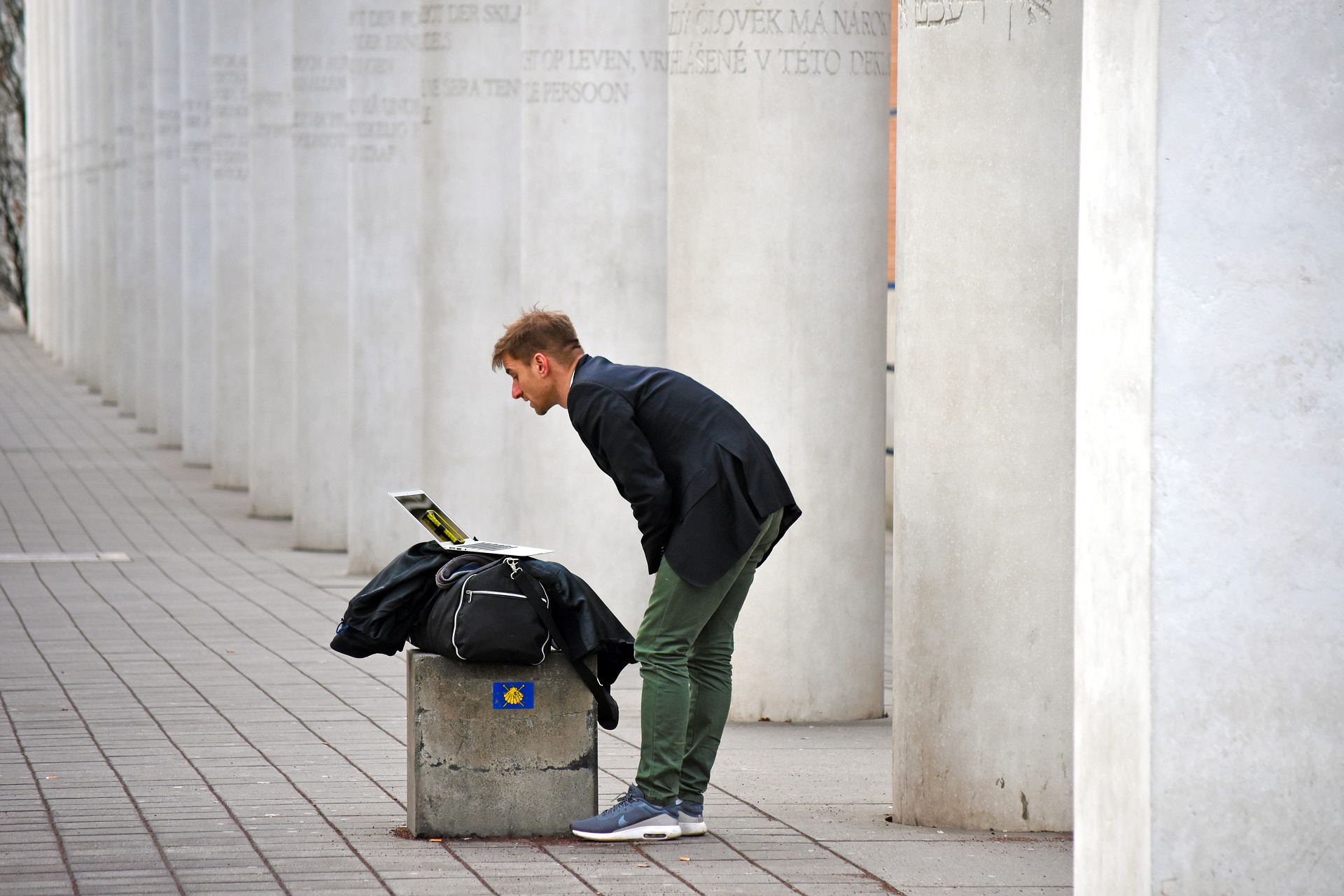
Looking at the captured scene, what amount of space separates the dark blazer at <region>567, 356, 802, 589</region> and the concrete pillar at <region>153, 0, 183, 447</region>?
19.4m

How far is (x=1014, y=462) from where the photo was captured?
7.00m

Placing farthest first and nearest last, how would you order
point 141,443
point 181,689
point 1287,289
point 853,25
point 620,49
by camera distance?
1. point 141,443
2. point 620,49
3. point 181,689
4. point 853,25
5. point 1287,289

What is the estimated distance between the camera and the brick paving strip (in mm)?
6332

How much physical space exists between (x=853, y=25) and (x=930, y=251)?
2564 mm

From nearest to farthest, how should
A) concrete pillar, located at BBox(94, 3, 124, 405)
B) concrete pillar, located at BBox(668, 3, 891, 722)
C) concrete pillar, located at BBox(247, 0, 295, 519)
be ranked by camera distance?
concrete pillar, located at BBox(668, 3, 891, 722)
concrete pillar, located at BBox(247, 0, 295, 519)
concrete pillar, located at BBox(94, 3, 124, 405)

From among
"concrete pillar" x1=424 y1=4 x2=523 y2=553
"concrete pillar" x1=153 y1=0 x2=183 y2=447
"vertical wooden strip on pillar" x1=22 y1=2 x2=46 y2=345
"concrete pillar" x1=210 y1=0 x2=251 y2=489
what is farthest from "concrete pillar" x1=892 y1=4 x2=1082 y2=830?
"vertical wooden strip on pillar" x1=22 y1=2 x2=46 y2=345

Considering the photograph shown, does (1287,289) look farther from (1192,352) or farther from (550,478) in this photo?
(550,478)

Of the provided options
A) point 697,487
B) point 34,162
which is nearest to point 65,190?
point 34,162

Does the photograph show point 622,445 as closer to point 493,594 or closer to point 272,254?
point 493,594

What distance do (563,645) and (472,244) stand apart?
7.34 metres

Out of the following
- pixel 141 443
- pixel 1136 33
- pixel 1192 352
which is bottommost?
pixel 141 443

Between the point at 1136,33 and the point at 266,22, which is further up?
the point at 266,22

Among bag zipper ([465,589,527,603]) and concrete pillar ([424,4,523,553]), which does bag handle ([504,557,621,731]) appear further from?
concrete pillar ([424,4,523,553])

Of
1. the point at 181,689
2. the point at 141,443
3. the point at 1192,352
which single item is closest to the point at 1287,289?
the point at 1192,352
